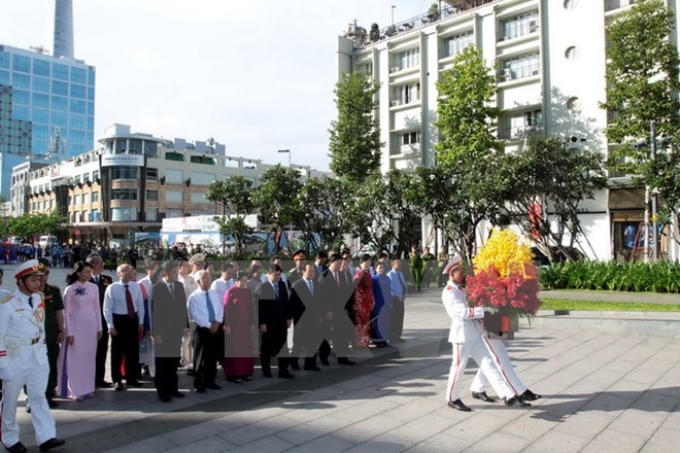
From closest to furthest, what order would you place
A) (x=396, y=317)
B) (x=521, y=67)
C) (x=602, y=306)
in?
(x=396, y=317) → (x=602, y=306) → (x=521, y=67)

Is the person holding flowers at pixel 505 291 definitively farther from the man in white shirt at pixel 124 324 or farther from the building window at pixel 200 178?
the building window at pixel 200 178

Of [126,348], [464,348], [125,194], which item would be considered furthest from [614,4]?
[125,194]

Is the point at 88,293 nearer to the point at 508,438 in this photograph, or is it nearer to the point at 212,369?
the point at 212,369

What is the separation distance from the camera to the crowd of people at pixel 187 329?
4793mm

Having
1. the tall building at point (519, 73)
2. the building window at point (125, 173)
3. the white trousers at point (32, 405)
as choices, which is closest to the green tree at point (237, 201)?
the tall building at point (519, 73)

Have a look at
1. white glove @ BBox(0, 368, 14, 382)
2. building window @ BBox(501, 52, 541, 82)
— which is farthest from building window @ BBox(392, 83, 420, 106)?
white glove @ BBox(0, 368, 14, 382)

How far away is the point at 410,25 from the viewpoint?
37500 millimetres

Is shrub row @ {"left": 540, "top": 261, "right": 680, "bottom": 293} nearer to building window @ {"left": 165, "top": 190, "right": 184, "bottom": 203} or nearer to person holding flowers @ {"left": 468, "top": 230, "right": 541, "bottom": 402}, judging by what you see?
person holding flowers @ {"left": 468, "top": 230, "right": 541, "bottom": 402}

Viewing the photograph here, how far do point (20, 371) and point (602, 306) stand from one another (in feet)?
39.3

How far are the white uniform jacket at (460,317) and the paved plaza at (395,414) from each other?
2.80ft

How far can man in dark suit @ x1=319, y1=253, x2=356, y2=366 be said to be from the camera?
26.6 ft

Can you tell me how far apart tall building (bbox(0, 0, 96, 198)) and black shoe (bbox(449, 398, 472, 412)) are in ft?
411

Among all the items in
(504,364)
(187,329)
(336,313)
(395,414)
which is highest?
(336,313)

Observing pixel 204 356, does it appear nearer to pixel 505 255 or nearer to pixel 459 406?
pixel 459 406
